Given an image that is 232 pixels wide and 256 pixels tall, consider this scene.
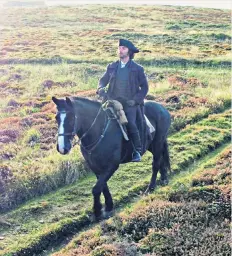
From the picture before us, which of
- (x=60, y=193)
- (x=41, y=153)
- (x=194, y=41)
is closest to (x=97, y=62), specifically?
(x=194, y=41)

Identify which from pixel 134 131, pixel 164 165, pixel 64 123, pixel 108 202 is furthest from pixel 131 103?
pixel 164 165

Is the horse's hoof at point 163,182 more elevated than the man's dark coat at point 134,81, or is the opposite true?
the man's dark coat at point 134,81

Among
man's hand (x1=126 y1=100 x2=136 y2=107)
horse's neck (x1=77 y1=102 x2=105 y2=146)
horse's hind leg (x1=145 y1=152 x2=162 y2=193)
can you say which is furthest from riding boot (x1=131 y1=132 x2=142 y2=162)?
horse's hind leg (x1=145 y1=152 x2=162 y2=193)

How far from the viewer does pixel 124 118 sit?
9.61 m

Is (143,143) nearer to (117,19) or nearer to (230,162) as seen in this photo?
(230,162)

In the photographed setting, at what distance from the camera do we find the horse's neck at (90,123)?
9203mm

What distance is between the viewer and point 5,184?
11195 millimetres

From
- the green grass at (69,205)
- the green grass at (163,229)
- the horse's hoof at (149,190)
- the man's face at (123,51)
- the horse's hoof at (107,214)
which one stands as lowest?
the green grass at (69,205)

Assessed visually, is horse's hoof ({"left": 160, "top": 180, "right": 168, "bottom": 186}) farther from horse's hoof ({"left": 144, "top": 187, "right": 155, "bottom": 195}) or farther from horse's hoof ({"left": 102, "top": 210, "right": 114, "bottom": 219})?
horse's hoof ({"left": 102, "top": 210, "right": 114, "bottom": 219})

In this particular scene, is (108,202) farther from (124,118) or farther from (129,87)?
(129,87)

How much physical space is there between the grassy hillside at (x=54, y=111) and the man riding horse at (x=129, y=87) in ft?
6.92

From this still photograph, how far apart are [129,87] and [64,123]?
2048mm

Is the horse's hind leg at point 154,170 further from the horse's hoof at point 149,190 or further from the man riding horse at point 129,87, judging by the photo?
the man riding horse at point 129,87

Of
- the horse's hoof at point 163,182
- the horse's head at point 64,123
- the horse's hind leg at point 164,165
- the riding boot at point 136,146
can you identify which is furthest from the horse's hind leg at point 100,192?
the horse's hind leg at point 164,165
